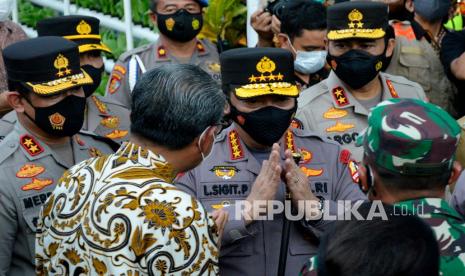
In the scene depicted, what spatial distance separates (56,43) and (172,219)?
5.36ft

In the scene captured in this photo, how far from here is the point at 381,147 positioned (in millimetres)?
2877

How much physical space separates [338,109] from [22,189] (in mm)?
1988

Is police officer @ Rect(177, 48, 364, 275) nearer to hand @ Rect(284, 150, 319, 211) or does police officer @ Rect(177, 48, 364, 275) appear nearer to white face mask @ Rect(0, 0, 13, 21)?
hand @ Rect(284, 150, 319, 211)

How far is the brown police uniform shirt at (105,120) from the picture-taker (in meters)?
5.02

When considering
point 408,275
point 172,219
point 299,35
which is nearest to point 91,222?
point 172,219

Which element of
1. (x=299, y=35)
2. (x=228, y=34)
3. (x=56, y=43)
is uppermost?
(x=56, y=43)

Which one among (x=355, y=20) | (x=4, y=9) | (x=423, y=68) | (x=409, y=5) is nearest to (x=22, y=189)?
(x=355, y=20)

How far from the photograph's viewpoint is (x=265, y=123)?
394 centimetres

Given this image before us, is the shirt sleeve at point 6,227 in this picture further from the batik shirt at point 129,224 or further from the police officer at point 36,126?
the batik shirt at point 129,224

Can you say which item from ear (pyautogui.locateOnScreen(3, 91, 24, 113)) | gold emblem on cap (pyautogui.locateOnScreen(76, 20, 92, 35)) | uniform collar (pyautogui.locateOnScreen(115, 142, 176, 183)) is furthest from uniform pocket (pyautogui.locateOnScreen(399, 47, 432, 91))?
uniform collar (pyautogui.locateOnScreen(115, 142, 176, 183))

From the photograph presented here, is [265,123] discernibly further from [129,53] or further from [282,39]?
[129,53]

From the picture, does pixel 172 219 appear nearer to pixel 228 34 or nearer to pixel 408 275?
pixel 408 275

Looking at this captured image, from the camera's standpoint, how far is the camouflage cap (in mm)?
2814

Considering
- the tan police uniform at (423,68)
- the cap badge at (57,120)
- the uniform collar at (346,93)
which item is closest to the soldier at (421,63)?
the tan police uniform at (423,68)
